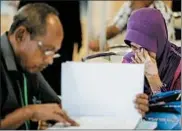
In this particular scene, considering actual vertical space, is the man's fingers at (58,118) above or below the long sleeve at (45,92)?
below

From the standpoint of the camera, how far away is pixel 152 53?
131 centimetres

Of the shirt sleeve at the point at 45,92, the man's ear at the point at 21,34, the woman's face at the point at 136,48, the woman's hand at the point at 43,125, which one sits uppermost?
the man's ear at the point at 21,34

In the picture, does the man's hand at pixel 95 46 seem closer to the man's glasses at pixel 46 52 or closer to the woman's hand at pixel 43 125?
the man's glasses at pixel 46 52

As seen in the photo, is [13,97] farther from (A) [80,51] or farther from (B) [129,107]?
(B) [129,107]

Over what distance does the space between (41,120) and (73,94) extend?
0.42ft

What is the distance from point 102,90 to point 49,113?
7.1 inches

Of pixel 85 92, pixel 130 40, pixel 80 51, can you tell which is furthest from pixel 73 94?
pixel 130 40

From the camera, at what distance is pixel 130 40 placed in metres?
1.31

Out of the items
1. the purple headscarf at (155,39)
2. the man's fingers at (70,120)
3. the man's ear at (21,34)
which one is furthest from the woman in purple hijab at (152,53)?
the man's ear at (21,34)

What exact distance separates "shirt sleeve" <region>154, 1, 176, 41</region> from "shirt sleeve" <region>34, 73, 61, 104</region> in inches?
16.0

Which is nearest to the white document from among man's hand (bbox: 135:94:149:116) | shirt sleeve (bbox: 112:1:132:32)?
man's hand (bbox: 135:94:149:116)

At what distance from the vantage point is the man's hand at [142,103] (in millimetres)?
1296

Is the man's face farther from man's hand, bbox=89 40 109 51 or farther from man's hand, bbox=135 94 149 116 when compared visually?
man's hand, bbox=135 94 149 116

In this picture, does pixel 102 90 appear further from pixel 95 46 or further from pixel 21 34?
pixel 21 34
